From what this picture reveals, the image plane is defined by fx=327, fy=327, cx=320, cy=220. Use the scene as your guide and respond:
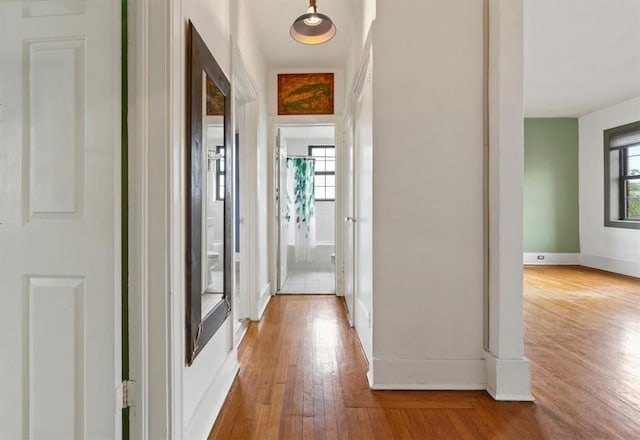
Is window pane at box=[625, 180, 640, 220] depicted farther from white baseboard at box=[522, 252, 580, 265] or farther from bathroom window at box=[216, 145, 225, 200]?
bathroom window at box=[216, 145, 225, 200]

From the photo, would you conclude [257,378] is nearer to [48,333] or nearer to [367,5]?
[48,333]

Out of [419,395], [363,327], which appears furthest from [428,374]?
[363,327]

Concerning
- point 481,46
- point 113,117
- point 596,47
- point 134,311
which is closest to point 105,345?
point 134,311

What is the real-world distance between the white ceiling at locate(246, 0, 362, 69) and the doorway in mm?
808

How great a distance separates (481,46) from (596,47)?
266 centimetres

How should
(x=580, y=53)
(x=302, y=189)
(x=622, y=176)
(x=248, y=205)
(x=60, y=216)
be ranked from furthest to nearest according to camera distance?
(x=302, y=189)
(x=622, y=176)
(x=580, y=53)
(x=248, y=205)
(x=60, y=216)

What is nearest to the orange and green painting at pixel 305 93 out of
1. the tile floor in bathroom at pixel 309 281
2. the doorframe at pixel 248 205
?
the doorframe at pixel 248 205

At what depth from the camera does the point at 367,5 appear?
7.05 feet

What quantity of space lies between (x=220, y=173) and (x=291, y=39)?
205 cm

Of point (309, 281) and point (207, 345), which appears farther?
point (309, 281)

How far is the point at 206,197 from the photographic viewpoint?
1.63 meters

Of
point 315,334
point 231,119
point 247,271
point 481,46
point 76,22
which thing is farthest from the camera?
point 247,271

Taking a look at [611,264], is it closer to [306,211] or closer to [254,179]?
[306,211]

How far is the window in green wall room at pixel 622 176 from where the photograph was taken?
4918mm
